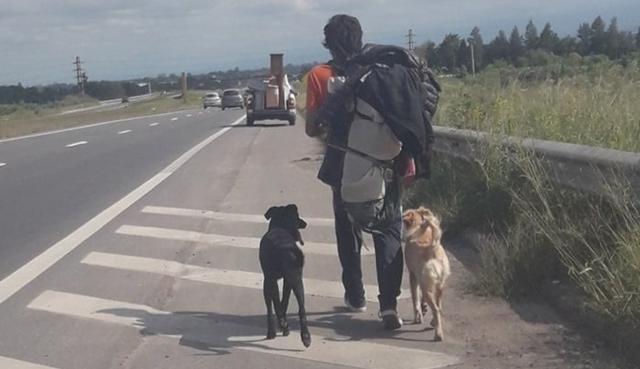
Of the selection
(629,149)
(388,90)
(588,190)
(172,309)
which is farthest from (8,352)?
(629,149)

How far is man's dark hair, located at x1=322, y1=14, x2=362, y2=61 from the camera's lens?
643 centimetres

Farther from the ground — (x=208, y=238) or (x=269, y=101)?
(x=208, y=238)

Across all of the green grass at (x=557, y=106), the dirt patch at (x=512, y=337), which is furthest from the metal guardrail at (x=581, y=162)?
the dirt patch at (x=512, y=337)

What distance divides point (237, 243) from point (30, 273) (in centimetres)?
216

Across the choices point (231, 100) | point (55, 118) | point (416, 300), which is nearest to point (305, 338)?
point (416, 300)

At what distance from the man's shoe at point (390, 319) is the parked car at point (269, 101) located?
32.1 m

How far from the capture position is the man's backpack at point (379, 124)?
6.05m

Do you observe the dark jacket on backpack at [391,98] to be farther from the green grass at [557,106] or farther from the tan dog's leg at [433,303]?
the green grass at [557,106]

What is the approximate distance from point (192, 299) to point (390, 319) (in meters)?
1.83

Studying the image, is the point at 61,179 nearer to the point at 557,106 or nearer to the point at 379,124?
A: the point at 557,106

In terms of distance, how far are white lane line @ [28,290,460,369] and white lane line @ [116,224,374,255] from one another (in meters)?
2.46

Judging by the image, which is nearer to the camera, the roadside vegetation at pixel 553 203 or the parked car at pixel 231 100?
the roadside vegetation at pixel 553 203

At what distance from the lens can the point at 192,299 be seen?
754 centimetres

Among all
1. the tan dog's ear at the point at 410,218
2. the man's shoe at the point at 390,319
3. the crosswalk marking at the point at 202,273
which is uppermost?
the tan dog's ear at the point at 410,218
